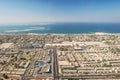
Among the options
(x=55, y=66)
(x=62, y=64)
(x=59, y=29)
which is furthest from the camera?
(x=59, y=29)

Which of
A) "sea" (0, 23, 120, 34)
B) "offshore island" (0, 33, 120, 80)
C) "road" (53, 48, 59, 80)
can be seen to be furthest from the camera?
"sea" (0, 23, 120, 34)

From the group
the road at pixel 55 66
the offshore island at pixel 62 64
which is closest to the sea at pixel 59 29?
the offshore island at pixel 62 64

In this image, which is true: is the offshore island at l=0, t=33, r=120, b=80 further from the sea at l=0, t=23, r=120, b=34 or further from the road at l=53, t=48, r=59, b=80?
the sea at l=0, t=23, r=120, b=34

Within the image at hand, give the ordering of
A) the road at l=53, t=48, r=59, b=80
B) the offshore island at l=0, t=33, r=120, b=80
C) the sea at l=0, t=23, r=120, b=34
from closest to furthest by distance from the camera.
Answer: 1. the road at l=53, t=48, r=59, b=80
2. the offshore island at l=0, t=33, r=120, b=80
3. the sea at l=0, t=23, r=120, b=34

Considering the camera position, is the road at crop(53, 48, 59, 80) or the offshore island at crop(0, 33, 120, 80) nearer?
the road at crop(53, 48, 59, 80)

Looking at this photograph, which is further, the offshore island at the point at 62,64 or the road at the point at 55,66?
the offshore island at the point at 62,64

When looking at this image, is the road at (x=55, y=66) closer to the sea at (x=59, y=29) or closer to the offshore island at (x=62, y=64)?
the offshore island at (x=62, y=64)

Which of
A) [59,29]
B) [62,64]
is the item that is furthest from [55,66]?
[59,29]

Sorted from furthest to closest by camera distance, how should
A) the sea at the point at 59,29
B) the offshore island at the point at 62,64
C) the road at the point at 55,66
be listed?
the sea at the point at 59,29 < the offshore island at the point at 62,64 < the road at the point at 55,66

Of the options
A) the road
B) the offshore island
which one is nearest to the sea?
the offshore island

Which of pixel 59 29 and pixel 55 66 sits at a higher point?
pixel 55 66

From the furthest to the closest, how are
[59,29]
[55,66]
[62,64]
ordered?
[59,29]
[62,64]
[55,66]

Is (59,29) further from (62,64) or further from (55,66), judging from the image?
(55,66)

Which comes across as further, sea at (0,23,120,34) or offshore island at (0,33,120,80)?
sea at (0,23,120,34)
